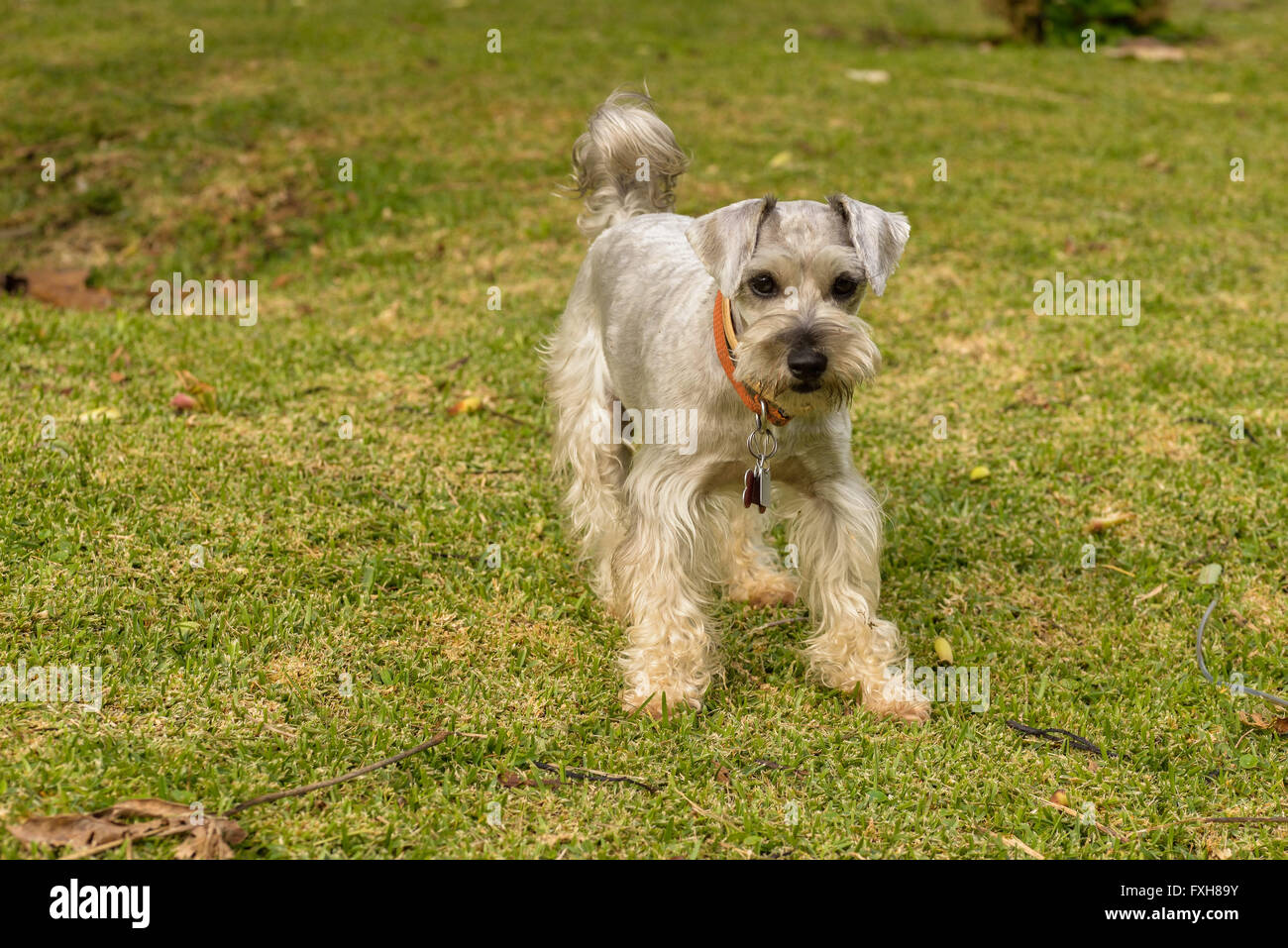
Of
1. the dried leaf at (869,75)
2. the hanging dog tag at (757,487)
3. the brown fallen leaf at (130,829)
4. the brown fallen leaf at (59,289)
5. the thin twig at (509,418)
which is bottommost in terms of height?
the brown fallen leaf at (130,829)

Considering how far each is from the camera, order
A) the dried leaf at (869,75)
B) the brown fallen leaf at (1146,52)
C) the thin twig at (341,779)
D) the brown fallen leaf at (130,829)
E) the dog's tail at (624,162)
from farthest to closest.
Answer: the brown fallen leaf at (1146,52)
the dried leaf at (869,75)
the dog's tail at (624,162)
the thin twig at (341,779)
the brown fallen leaf at (130,829)

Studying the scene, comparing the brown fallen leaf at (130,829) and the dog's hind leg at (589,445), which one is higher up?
the dog's hind leg at (589,445)

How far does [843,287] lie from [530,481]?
95.7 inches

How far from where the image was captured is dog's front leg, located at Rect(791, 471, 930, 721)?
4.75 meters

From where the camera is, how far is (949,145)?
39.9ft

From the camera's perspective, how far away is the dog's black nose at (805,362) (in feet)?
13.4

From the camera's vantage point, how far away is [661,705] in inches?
179

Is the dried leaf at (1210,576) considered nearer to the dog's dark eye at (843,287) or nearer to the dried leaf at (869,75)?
the dog's dark eye at (843,287)

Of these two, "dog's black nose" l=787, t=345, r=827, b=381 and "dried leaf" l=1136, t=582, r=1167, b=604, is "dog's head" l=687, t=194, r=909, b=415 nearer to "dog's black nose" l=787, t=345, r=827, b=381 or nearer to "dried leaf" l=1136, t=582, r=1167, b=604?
"dog's black nose" l=787, t=345, r=827, b=381

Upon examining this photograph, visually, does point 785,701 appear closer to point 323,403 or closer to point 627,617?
point 627,617

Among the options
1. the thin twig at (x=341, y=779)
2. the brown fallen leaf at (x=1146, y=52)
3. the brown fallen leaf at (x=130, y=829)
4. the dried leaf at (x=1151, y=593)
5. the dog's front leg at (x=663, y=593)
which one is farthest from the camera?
the brown fallen leaf at (x=1146, y=52)

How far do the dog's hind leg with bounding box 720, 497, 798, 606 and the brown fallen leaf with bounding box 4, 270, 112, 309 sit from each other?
5.20 m

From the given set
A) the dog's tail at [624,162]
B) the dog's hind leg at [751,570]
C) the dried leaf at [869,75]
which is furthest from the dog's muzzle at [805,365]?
the dried leaf at [869,75]

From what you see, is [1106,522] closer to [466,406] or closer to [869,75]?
[466,406]
